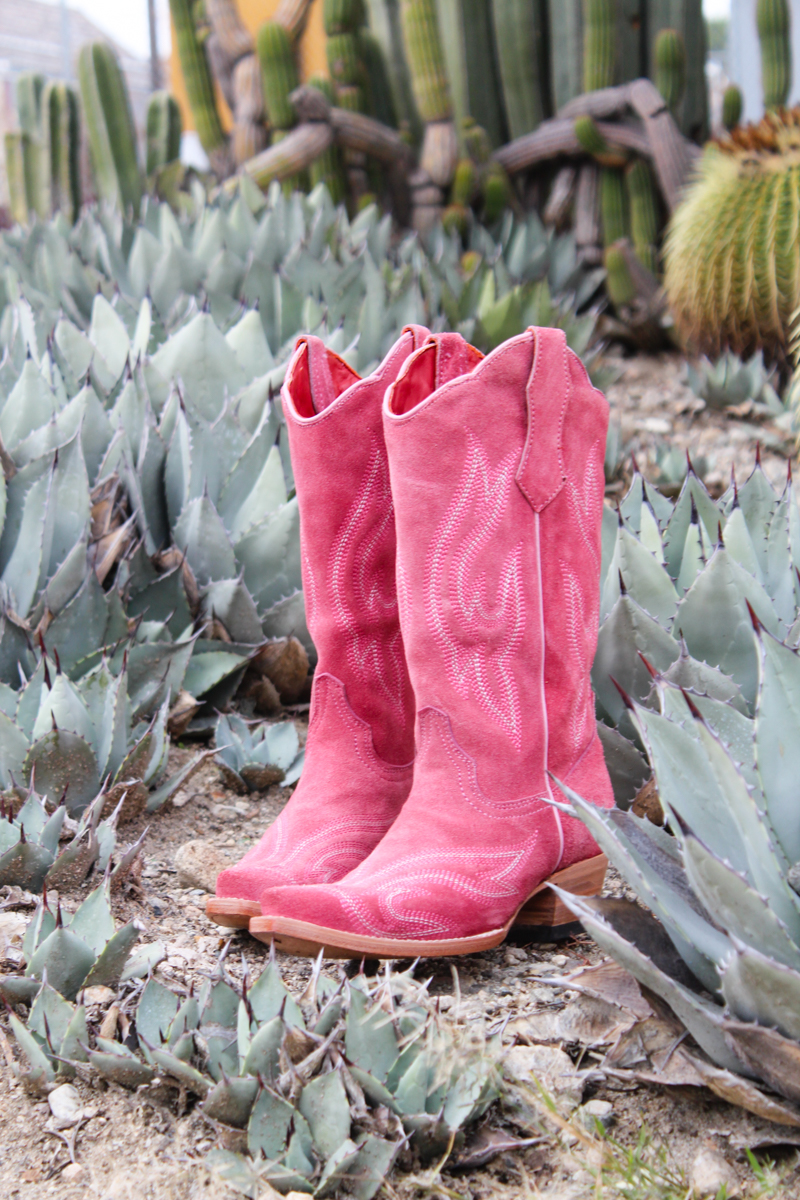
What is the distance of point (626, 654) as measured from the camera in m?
1.57

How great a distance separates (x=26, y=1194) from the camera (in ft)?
3.22

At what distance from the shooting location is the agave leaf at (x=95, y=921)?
4.00 ft

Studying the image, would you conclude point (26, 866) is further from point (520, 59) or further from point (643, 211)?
point (520, 59)

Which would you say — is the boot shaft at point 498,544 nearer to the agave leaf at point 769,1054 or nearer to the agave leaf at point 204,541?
the agave leaf at point 769,1054

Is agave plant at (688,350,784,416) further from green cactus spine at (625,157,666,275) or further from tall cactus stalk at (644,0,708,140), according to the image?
tall cactus stalk at (644,0,708,140)

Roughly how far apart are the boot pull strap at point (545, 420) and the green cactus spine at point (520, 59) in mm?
4720

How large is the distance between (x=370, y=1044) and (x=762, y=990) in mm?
362

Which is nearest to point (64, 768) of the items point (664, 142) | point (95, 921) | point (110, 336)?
point (95, 921)

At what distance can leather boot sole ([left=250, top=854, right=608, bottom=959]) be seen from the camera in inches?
48.1

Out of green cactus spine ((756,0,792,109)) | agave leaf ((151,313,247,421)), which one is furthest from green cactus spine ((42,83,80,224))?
agave leaf ((151,313,247,421))

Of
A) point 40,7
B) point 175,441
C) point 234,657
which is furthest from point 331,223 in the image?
point 40,7

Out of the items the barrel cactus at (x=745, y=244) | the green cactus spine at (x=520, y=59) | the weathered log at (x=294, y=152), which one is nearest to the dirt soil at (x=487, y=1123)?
the barrel cactus at (x=745, y=244)

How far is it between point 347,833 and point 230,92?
585 cm

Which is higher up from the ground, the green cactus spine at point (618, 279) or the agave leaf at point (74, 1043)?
the green cactus spine at point (618, 279)
